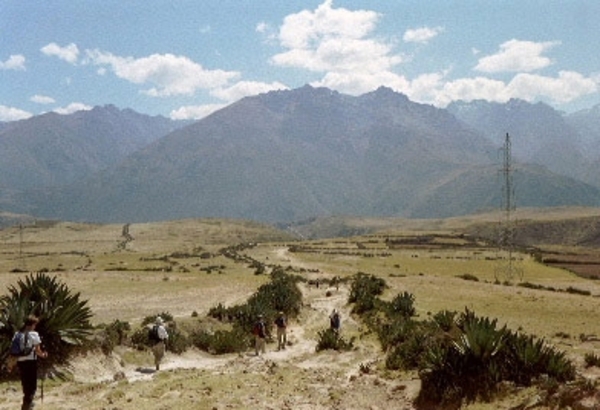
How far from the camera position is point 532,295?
51188 mm

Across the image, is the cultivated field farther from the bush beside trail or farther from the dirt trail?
the bush beside trail

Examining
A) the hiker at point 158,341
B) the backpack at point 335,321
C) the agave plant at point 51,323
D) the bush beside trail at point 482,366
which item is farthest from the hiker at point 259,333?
the bush beside trail at point 482,366

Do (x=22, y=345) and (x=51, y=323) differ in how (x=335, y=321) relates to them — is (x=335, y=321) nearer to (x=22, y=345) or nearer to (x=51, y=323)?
(x=51, y=323)

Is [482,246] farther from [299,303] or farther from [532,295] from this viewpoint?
[299,303]

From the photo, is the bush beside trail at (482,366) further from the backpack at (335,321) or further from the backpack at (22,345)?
the backpack at (335,321)

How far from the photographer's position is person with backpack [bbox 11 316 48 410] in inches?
512

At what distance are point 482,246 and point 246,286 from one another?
10740 centimetres

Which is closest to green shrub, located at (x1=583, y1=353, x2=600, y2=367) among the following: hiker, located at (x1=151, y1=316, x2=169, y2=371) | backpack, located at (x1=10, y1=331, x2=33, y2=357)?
hiker, located at (x1=151, y1=316, x2=169, y2=371)

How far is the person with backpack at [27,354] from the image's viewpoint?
1300cm

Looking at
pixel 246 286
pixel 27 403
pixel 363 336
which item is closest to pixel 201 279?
pixel 246 286

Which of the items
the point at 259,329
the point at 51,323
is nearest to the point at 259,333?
the point at 259,329

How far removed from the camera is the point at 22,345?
13.1m

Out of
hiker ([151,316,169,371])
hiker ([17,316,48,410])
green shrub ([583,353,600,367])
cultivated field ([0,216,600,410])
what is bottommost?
cultivated field ([0,216,600,410])

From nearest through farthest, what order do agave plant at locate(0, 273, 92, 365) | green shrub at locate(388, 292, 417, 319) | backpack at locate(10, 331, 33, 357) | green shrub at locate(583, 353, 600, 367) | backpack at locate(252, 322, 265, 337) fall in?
backpack at locate(10, 331, 33, 357) < agave plant at locate(0, 273, 92, 365) < green shrub at locate(583, 353, 600, 367) < backpack at locate(252, 322, 265, 337) < green shrub at locate(388, 292, 417, 319)
